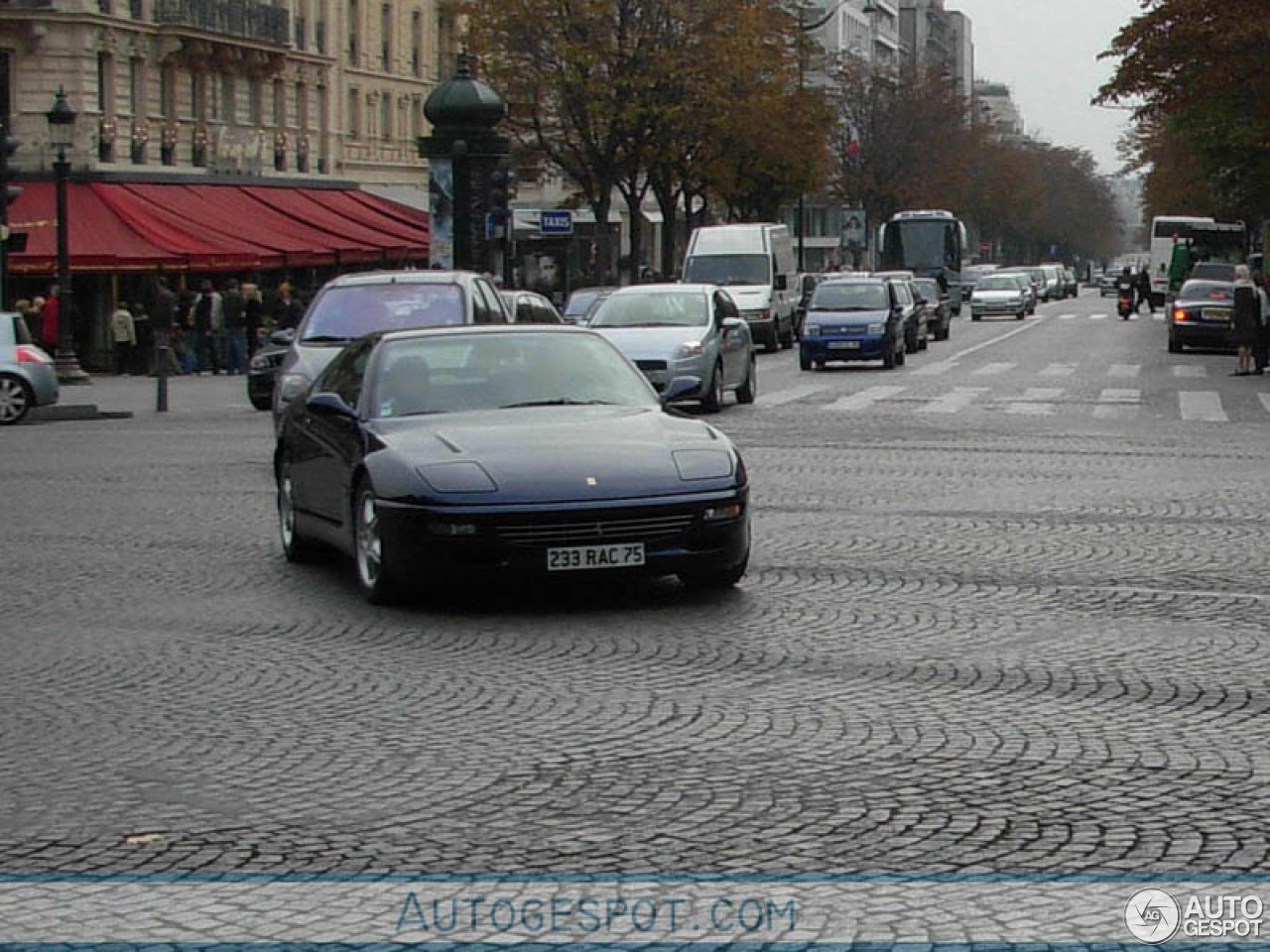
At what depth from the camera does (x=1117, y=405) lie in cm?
3084

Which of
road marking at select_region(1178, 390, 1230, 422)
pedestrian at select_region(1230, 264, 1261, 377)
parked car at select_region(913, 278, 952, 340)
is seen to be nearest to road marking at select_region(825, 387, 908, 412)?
road marking at select_region(1178, 390, 1230, 422)

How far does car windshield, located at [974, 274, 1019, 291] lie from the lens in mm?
85688

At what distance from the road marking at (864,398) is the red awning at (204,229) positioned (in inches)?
668

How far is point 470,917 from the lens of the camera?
5.86 meters

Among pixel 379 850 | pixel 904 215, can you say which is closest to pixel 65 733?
pixel 379 850

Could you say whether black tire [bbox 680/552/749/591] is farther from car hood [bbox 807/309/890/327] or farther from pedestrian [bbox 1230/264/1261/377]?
car hood [bbox 807/309/890/327]

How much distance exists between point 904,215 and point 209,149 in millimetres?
36320

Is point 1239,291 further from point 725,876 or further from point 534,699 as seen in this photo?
point 725,876

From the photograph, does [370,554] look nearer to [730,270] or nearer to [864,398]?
[864,398]

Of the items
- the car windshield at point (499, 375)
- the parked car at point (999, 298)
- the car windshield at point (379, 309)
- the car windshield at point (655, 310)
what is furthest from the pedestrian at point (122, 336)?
the parked car at point (999, 298)

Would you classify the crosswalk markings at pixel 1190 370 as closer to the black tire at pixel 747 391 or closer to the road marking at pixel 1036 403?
the road marking at pixel 1036 403

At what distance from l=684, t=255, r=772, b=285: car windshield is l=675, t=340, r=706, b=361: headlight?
26.8m

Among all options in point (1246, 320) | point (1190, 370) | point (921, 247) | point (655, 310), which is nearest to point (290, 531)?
point (655, 310)

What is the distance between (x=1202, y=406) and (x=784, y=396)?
581cm
